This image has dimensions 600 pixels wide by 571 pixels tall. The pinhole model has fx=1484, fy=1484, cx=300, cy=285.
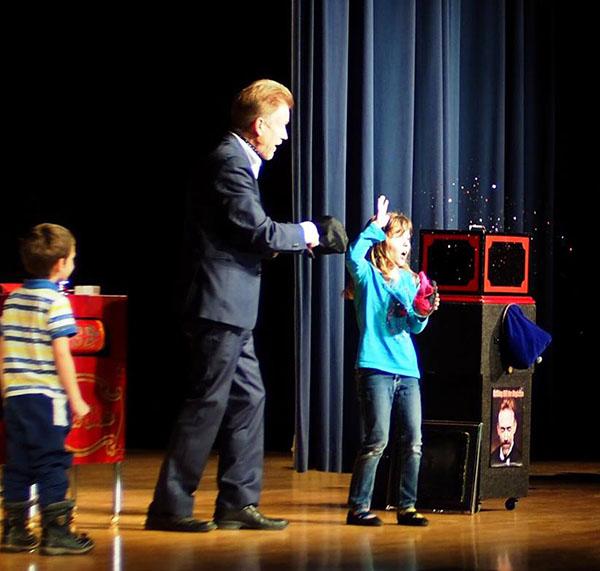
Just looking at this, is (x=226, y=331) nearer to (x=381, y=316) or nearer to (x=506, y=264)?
(x=381, y=316)

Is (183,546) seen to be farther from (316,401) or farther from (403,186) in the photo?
(403,186)

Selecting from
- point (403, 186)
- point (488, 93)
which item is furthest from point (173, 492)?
point (488, 93)

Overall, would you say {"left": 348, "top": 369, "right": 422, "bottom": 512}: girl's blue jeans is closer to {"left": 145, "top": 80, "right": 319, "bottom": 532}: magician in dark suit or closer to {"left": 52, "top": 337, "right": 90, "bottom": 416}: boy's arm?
{"left": 145, "top": 80, "right": 319, "bottom": 532}: magician in dark suit

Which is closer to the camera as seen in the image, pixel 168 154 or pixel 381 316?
pixel 381 316

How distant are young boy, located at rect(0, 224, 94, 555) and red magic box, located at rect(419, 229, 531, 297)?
5.29ft

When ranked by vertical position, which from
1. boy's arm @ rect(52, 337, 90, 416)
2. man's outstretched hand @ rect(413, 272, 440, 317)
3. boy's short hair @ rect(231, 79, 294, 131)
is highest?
boy's short hair @ rect(231, 79, 294, 131)

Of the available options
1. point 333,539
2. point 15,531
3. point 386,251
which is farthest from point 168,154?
point 15,531

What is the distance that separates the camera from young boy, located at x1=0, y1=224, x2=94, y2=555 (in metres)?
4.22

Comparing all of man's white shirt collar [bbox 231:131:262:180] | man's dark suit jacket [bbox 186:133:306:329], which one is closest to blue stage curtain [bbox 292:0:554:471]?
man's white shirt collar [bbox 231:131:262:180]

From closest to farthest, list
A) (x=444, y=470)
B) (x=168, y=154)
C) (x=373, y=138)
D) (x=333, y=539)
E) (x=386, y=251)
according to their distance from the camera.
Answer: (x=333, y=539)
(x=386, y=251)
(x=444, y=470)
(x=373, y=138)
(x=168, y=154)

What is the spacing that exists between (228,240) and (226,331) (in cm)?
28

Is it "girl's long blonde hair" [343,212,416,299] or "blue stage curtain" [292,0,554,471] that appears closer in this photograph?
"girl's long blonde hair" [343,212,416,299]

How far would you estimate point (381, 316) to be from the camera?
16.3 ft

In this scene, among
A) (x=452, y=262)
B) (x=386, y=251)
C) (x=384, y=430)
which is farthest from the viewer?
(x=452, y=262)
